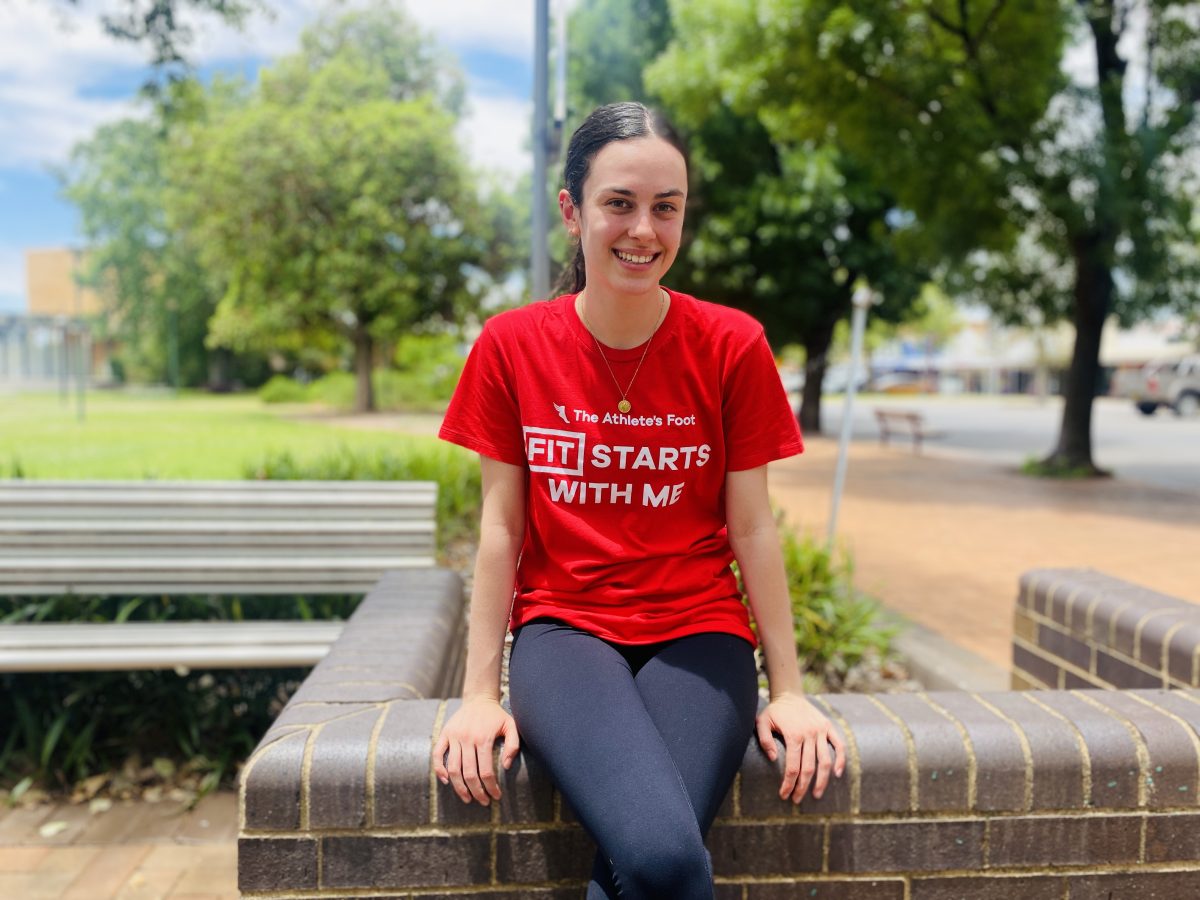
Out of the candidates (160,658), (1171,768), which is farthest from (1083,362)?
(160,658)

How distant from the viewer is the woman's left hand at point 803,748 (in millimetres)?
1653

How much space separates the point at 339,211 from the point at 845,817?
26.3 m

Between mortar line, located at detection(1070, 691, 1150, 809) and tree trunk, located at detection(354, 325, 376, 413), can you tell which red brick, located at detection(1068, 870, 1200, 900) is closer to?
mortar line, located at detection(1070, 691, 1150, 809)

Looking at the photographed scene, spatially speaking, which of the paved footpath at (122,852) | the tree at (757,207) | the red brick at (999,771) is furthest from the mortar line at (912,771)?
the tree at (757,207)

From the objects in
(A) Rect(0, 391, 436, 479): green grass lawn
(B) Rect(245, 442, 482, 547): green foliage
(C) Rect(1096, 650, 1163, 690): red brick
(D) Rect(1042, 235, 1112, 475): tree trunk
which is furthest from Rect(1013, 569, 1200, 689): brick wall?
(D) Rect(1042, 235, 1112, 475): tree trunk

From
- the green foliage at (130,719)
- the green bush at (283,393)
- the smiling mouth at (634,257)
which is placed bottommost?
the green bush at (283,393)

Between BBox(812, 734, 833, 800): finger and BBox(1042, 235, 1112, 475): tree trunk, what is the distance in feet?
40.0

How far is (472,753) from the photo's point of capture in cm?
161

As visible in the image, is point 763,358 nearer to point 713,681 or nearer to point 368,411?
point 713,681

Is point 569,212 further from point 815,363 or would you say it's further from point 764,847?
point 815,363

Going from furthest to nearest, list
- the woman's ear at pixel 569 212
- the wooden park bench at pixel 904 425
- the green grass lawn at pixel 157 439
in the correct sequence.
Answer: the wooden park bench at pixel 904 425
the green grass lawn at pixel 157 439
the woman's ear at pixel 569 212

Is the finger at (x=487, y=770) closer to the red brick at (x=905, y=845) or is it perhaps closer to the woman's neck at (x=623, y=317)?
the red brick at (x=905, y=845)

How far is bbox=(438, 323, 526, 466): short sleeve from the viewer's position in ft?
5.82

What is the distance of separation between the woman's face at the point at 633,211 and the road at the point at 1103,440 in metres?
12.1
